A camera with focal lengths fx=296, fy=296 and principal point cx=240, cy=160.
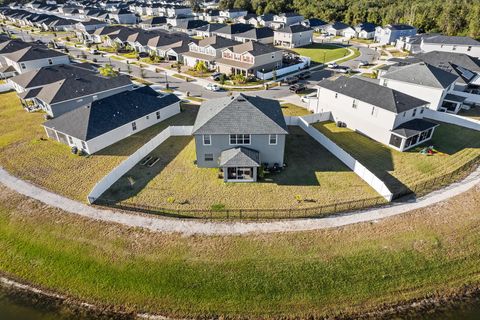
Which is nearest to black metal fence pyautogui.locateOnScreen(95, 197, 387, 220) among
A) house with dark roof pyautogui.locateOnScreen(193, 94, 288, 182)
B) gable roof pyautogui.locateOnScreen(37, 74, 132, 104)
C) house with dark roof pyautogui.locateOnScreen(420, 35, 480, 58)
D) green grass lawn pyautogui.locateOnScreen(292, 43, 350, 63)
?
house with dark roof pyautogui.locateOnScreen(193, 94, 288, 182)

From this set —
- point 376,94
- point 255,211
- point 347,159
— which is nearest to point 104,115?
point 255,211

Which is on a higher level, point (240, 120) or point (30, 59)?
point (30, 59)

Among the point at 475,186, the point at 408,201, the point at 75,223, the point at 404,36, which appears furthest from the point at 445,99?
the point at 404,36

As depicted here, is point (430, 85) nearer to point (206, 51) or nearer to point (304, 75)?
point (304, 75)

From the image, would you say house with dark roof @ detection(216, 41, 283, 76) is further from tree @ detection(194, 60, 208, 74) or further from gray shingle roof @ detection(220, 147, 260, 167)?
gray shingle roof @ detection(220, 147, 260, 167)

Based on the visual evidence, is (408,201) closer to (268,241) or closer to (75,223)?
(268,241)
